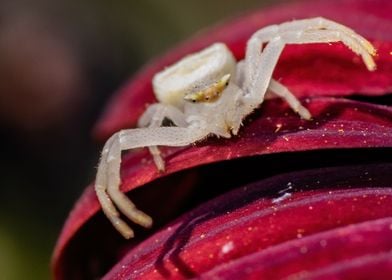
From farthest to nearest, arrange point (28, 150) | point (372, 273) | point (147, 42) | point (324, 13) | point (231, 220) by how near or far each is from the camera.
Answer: point (147, 42), point (28, 150), point (324, 13), point (231, 220), point (372, 273)

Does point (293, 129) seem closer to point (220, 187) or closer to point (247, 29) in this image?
point (220, 187)

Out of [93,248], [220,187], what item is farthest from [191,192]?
[93,248]

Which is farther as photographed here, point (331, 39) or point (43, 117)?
point (43, 117)

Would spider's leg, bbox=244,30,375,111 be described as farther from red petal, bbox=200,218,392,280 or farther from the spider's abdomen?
red petal, bbox=200,218,392,280

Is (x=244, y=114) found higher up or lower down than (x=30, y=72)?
lower down

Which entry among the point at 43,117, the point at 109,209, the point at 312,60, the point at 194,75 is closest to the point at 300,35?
the point at 312,60

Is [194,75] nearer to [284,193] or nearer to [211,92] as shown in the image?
[211,92]

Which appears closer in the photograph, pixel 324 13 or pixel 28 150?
Answer: pixel 324 13
